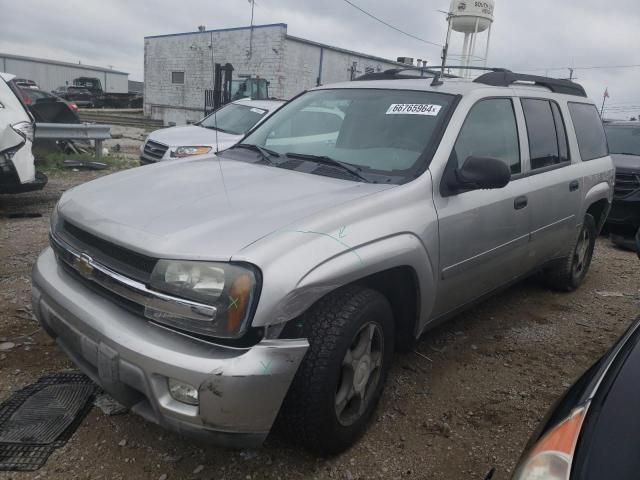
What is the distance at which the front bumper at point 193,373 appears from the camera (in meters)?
1.94

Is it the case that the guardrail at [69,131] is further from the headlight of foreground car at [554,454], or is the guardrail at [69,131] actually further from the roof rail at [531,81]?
the headlight of foreground car at [554,454]

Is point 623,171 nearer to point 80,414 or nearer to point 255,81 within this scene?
point 80,414

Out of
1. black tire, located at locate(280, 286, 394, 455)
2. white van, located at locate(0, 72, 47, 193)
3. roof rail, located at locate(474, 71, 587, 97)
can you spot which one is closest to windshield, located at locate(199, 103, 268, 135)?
white van, located at locate(0, 72, 47, 193)

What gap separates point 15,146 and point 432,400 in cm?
533

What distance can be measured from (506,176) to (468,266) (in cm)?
58

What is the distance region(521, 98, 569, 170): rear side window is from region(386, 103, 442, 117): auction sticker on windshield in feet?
3.30

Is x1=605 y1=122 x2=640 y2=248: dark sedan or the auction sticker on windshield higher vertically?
the auction sticker on windshield

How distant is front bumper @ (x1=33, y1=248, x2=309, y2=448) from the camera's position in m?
1.94

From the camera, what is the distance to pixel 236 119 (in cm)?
934

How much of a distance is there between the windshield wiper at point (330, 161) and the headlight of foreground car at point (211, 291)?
1081 millimetres

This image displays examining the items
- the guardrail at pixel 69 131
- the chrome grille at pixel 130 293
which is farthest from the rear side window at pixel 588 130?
the guardrail at pixel 69 131

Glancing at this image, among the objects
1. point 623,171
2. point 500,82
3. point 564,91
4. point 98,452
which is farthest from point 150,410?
point 623,171

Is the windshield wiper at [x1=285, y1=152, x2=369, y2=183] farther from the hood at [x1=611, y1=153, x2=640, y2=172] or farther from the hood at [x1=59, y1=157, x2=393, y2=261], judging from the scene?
the hood at [x1=611, y1=153, x2=640, y2=172]

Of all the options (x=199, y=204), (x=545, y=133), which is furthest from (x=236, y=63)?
(x=199, y=204)
